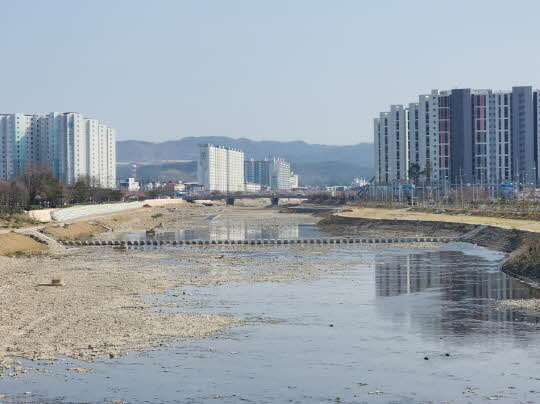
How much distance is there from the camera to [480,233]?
83688 millimetres

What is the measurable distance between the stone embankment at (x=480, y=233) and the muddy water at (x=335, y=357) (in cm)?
825

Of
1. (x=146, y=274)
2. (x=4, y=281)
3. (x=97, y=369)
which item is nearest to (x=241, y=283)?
(x=146, y=274)

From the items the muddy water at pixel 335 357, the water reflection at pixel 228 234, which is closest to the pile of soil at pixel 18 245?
the water reflection at pixel 228 234

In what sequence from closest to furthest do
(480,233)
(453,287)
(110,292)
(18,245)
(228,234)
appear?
(110,292), (453,287), (18,245), (480,233), (228,234)

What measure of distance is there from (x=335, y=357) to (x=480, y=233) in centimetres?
5959

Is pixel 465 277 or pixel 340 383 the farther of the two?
pixel 465 277

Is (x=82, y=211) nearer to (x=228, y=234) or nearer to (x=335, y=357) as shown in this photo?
(x=228, y=234)

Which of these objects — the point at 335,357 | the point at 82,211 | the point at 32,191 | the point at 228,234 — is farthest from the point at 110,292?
the point at 32,191

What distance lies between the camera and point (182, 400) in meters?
22.3

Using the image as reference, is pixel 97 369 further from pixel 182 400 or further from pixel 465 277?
pixel 465 277

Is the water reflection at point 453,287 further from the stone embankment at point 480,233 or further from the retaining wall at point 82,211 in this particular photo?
the retaining wall at point 82,211

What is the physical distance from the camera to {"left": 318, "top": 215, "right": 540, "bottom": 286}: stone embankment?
51438 mm

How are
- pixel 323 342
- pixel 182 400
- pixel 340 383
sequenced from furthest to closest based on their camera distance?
pixel 323 342
pixel 340 383
pixel 182 400

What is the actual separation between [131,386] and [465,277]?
31.3 m
